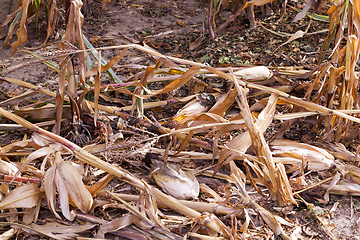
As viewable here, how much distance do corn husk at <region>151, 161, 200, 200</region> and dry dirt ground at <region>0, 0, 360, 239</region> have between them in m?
0.76

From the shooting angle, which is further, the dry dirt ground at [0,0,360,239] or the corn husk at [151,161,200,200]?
the dry dirt ground at [0,0,360,239]

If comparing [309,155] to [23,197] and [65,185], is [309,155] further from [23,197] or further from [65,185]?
[23,197]

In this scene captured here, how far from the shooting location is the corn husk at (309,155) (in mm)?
1194

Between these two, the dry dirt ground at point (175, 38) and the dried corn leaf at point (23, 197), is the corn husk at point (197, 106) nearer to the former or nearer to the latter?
the dry dirt ground at point (175, 38)

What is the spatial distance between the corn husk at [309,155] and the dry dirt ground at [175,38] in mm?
694

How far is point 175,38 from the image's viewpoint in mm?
2230

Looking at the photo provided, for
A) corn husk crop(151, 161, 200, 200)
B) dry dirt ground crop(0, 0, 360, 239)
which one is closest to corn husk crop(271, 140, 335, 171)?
corn husk crop(151, 161, 200, 200)

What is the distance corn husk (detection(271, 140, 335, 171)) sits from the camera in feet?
3.92

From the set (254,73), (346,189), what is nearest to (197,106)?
(254,73)

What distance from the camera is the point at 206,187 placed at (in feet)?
3.82

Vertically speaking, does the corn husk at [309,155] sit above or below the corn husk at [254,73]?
below

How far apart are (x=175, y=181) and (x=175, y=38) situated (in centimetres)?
136

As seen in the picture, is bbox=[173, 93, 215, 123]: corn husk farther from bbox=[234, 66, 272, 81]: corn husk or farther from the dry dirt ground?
the dry dirt ground

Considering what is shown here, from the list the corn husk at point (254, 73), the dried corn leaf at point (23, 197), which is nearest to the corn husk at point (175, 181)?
the dried corn leaf at point (23, 197)
